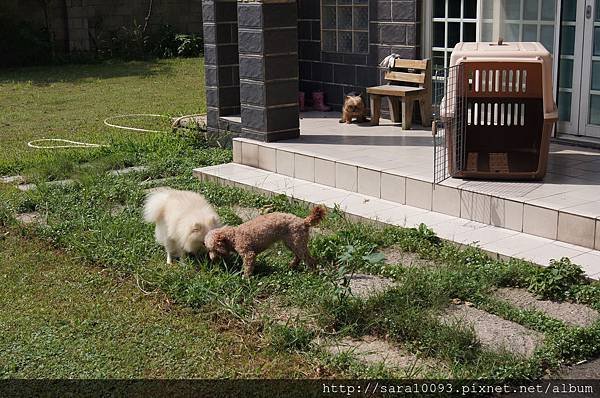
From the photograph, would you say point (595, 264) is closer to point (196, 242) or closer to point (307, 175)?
point (196, 242)

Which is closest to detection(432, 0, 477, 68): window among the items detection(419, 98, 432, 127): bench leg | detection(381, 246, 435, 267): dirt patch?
detection(419, 98, 432, 127): bench leg

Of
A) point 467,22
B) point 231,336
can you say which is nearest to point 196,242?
point 231,336

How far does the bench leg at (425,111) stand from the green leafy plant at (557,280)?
3.80 m

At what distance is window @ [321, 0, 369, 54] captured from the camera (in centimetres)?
930

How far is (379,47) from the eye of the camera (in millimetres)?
9117

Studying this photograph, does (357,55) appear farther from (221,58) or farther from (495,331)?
(495,331)

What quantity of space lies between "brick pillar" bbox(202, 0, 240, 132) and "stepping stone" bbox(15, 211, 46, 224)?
274 centimetres

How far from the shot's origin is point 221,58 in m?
9.00

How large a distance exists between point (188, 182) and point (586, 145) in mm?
3449

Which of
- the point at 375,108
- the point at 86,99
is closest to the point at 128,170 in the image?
the point at 375,108

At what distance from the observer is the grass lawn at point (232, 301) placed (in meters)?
4.11

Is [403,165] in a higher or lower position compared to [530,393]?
higher

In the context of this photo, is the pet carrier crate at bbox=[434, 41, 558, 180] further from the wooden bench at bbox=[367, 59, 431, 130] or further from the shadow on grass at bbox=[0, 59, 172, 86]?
the shadow on grass at bbox=[0, 59, 172, 86]

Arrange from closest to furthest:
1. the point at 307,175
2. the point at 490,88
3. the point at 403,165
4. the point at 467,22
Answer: the point at 490,88, the point at 403,165, the point at 307,175, the point at 467,22
